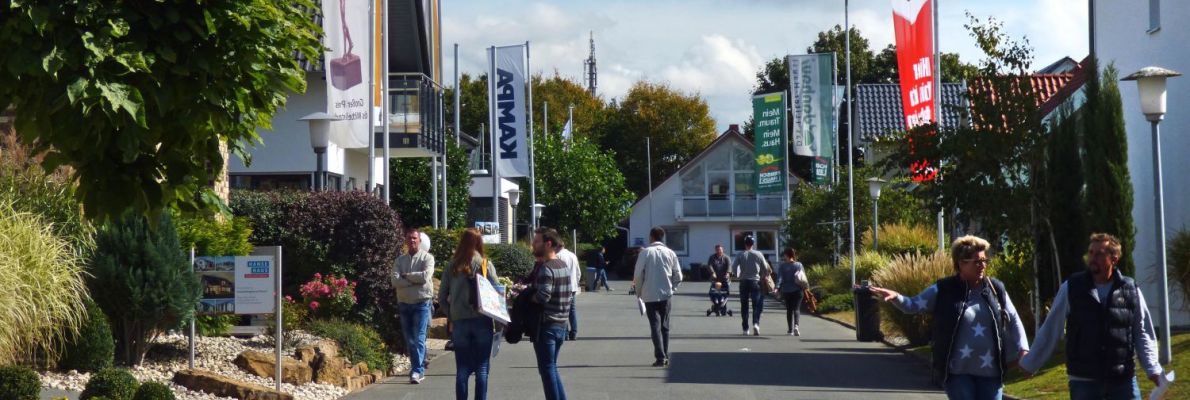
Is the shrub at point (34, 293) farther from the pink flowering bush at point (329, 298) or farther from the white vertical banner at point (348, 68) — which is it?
the white vertical banner at point (348, 68)

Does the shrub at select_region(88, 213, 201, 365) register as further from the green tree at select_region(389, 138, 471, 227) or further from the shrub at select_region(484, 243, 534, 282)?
the green tree at select_region(389, 138, 471, 227)

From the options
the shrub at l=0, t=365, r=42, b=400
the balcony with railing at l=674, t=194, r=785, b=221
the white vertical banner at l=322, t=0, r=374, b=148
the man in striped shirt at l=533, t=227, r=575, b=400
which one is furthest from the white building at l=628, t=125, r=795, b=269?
the shrub at l=0, t=365, r=42, b=400

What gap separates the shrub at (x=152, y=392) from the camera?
902cm

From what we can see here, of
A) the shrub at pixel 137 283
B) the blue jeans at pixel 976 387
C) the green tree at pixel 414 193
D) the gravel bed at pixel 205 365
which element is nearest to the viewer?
the blue jeans at pixel 976 387

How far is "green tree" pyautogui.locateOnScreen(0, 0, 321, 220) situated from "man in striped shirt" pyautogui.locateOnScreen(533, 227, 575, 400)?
394 cm

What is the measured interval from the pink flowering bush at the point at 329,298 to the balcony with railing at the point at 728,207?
55.2 m

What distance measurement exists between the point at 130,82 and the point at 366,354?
26.2 feet

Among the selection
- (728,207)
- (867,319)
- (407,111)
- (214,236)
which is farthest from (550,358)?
(728,207)

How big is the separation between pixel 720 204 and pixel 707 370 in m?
55.7

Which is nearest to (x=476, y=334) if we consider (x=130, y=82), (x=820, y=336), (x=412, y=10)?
(x=130, y=82)

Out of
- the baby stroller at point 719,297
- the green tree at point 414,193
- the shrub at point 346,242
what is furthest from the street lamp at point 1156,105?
the green tree at point 414,193

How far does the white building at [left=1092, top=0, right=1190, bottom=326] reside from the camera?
18.2m

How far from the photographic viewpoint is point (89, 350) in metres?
11.4

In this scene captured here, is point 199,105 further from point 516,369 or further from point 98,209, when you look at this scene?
point 516,369
